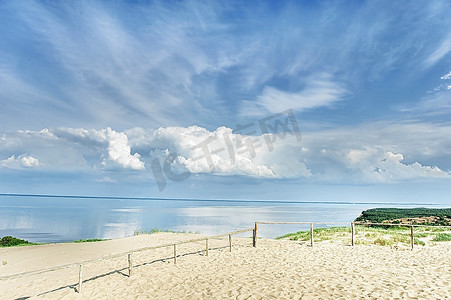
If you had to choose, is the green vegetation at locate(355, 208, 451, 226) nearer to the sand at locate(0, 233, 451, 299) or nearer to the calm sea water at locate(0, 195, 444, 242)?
the calm sea water at locate(0, 195, 444, 242)

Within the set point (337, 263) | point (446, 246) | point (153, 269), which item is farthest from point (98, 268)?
point (446, 246)

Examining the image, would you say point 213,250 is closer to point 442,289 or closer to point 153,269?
point 153,269

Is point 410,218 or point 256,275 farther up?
point 256,275

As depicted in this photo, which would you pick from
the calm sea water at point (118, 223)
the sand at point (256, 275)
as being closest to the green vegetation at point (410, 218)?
the calm sea water at point (118, 223)

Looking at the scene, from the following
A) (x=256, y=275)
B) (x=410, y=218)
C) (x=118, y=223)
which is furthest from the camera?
(x=118, y=223)

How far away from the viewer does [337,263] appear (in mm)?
13516

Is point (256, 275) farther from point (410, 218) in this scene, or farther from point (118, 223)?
point (118, 223)

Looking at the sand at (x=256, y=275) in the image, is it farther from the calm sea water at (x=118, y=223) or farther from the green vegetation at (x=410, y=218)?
the green vegetation at (x=410, y=218)

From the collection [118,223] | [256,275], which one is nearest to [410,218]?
[256,275]

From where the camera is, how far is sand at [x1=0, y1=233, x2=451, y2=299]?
9562 mm

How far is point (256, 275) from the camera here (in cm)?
1161

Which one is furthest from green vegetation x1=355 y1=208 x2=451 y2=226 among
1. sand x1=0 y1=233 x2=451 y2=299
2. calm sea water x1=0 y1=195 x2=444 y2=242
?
sand x1=0 y1=233 x2=451 y2=299

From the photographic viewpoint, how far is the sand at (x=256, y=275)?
376 inches

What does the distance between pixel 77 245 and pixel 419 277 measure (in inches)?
858
